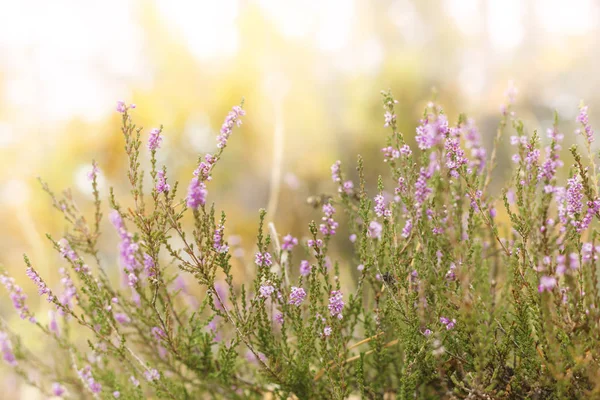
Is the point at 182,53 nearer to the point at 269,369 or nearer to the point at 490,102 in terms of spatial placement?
the point at 490,102

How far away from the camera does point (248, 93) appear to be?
4965 millimetres

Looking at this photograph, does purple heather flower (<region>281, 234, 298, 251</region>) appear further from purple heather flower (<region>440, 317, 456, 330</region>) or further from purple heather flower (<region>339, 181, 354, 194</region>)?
purple heather flower (<region>440, 317, 456, 330</region>)

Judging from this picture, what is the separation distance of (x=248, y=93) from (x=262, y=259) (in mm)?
4122

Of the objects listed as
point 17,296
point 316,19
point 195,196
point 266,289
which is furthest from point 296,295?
point 316,19

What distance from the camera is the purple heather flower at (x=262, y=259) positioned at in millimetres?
1084

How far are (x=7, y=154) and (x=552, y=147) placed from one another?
17.4ft

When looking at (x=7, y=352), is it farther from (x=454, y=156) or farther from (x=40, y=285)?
(x=454, y=156)

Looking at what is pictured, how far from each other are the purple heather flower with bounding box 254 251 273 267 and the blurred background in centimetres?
325

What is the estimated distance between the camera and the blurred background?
182 inches

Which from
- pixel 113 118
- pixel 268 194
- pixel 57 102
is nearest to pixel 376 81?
pixel 268 194

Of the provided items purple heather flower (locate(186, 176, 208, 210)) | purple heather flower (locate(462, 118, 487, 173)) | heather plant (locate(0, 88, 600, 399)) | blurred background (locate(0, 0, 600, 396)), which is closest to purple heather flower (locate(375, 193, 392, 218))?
heather plant (locate(0, 88, 600, 399))

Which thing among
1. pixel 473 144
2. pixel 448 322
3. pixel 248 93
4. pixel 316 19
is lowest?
pixel 448 322

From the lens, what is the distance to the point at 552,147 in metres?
1.03

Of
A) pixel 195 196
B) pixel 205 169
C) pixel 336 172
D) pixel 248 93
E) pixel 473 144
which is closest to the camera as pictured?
pixel 195 196
